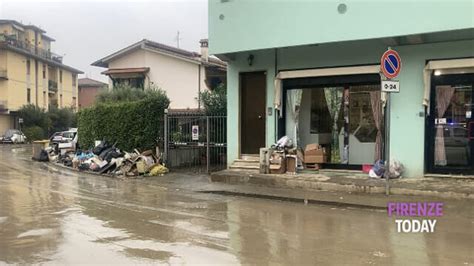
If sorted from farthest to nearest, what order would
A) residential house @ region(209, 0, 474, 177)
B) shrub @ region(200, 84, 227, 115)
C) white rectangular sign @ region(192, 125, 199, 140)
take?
shrub @ region(200, 84, 227, 115) < white rectangular sign @ region(192, 125, 199, 140) < residential house @ region(209, 0, 474, 177)

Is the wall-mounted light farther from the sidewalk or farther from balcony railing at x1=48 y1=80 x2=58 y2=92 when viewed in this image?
balcony railing at x1=48 y1=80 x2=58 y2=92

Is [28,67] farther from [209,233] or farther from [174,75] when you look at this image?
[209,233]

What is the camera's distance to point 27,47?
2571 inches

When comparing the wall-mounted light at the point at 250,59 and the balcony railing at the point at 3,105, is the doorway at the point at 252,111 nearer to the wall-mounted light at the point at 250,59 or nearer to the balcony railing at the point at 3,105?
the wall-mounted light at the point at 250,59

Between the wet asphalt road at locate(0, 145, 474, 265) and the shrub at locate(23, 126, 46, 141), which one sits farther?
the shrub at locate(23, 126, 46, 141)

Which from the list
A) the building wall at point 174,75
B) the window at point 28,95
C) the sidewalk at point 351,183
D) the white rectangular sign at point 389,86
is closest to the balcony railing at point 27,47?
the window at point 28,95

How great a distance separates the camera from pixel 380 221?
9016mm

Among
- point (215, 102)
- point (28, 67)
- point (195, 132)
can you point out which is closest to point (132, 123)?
point (195, 132)

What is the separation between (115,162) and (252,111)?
5766 mm

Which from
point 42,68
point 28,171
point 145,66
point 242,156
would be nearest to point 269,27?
point 242,156

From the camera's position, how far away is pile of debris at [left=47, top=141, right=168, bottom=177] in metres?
17.2

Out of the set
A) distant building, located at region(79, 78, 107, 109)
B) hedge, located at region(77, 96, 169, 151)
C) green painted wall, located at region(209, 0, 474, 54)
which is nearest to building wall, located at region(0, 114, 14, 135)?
distant building, located at region(79, 78, 107, 109)

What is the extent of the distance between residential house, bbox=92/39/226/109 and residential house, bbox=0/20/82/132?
27.1m

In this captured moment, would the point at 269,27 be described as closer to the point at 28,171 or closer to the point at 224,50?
the point at 224,50
